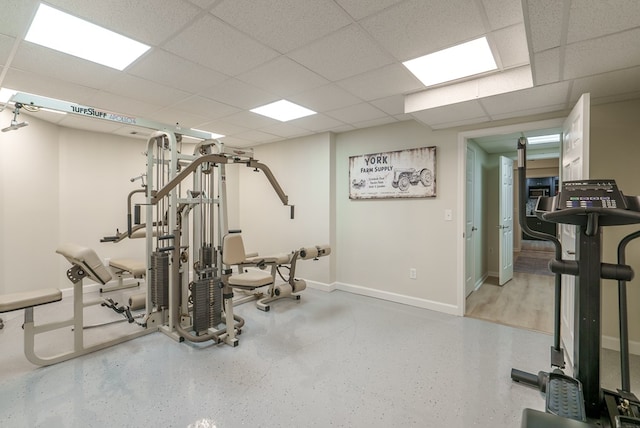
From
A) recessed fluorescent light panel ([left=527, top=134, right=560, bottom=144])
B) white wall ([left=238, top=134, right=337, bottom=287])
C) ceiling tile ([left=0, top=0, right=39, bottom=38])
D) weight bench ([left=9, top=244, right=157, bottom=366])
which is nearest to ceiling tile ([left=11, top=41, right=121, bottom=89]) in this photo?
ceiling tile ([left=0, top=0, right=39, bottom=38])

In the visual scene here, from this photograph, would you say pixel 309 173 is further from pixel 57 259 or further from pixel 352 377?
pixel 57 259

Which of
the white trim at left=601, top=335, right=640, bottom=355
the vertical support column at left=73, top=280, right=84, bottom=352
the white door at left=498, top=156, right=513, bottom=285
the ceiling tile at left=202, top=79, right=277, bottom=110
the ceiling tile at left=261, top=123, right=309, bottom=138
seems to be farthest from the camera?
the white door at left=498, top=156, right=513, bottom=285

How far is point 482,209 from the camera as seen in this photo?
5164mm

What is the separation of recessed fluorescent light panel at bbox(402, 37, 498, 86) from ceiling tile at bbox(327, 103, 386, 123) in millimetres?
790

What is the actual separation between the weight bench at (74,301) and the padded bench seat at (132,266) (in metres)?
1.27

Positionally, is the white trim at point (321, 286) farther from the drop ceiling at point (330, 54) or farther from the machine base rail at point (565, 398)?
the machine base rail at point (565, 398)

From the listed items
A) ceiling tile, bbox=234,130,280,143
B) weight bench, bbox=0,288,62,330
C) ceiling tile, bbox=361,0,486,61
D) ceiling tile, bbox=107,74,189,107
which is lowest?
weight bench, bbox=0,288,62,330

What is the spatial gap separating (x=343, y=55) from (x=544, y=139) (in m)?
4.04

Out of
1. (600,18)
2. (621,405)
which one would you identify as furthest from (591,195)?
(621,405)

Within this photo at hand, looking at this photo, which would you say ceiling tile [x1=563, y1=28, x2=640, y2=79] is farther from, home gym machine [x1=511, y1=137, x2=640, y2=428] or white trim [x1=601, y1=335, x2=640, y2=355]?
white trim [x1=601, y1=335, x2=640, y2=355]

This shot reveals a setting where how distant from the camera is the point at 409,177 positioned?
152 inches

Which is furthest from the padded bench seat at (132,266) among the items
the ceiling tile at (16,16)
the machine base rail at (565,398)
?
the machine base rail at (565,398)

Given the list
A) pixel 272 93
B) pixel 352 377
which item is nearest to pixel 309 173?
pixel 272 93

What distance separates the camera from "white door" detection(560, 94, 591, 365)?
200 centimetres
